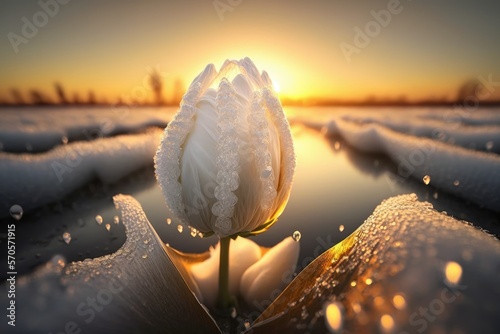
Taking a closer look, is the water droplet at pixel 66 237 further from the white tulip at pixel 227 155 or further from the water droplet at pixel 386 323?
the water droplet at pixel 386 323

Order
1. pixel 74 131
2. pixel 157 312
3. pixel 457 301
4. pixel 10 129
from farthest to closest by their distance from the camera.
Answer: pixel 74 131
pixel 10 129
pixel 157 312
pixel 457 301

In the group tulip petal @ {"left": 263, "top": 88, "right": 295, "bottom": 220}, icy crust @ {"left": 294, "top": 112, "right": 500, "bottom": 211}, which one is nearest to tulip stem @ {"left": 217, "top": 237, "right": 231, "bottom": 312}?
tulip petal @ {"left": 263, "top": 88, "right": 295, "bottom": 220}

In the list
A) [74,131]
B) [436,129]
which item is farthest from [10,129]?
[436,129]

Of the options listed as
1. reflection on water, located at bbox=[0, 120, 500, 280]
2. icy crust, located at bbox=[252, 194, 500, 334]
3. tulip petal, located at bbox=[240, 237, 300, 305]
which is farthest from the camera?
reflection on water, located at bbox=[0, 120, 500, 280]

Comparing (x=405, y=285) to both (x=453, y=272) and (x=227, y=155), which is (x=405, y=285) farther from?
(x=227, y=155)

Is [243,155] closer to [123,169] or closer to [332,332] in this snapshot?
[332,332]

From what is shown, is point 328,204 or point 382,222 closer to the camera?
point 382,222

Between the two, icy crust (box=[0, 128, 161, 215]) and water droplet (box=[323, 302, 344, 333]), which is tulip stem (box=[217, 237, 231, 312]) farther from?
icy crust (box=[0, 128, 161, 215])
